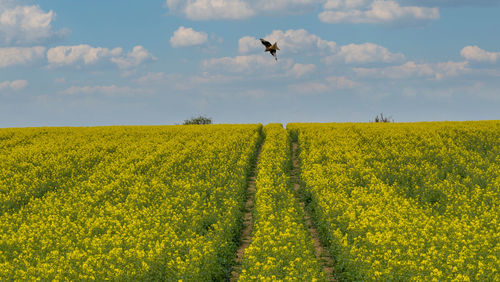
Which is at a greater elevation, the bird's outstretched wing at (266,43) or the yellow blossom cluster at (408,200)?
the bird's outstretched wing at (266,43)

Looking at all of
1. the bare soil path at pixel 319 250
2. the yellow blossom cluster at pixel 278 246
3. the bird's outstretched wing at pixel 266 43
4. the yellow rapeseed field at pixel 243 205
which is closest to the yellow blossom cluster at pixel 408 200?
the yellow rapeseed field at pixel 243 205

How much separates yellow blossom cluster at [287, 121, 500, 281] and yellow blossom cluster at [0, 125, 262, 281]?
4103 millimetres

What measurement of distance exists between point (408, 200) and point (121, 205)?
44.5ft

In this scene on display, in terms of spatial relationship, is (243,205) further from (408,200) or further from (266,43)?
(266,43)

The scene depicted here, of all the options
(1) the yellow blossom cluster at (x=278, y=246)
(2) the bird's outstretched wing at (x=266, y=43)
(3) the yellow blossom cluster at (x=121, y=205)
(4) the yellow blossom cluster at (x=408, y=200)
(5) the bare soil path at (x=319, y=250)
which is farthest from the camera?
(2) the bird's outstretched wing at (x=266, y=43)

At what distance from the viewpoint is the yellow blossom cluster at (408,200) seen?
13203mm

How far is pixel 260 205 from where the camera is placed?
A: 19234 millimetres

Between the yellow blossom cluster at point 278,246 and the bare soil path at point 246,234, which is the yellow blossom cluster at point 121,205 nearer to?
the bare soil path at point 246,234

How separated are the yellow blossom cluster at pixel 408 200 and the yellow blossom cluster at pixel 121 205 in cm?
410

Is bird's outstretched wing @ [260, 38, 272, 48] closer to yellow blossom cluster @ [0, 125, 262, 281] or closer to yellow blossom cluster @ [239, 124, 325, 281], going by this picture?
yellow blossom cluster @ [239, 124, 325, 281]

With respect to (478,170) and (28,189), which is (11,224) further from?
(478,170)

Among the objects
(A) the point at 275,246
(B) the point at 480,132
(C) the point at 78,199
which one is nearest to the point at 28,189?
(C) the point at 78,199

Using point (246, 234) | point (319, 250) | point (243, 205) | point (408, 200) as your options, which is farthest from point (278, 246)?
point (408, 200)

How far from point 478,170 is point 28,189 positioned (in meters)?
25.0
